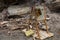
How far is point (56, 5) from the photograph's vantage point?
388 cm

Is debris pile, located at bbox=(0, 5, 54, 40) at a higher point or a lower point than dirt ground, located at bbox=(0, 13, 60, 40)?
higher

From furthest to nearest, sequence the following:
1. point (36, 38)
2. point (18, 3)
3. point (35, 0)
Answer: point (18, 3)
point (35, 0)
point (36, 38)

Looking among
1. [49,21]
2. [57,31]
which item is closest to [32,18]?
[49,21]

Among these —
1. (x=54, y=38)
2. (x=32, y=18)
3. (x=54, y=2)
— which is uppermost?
(x=54, y=2)

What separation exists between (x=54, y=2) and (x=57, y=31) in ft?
3.56

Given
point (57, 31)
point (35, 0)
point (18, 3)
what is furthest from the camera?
point (18, 3)

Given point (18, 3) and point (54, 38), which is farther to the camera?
point (18, 3)

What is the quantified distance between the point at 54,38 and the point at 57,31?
0.28 metres

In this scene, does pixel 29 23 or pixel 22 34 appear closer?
pixel 22 34

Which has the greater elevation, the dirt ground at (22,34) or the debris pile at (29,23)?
the debris pile at (29,23)

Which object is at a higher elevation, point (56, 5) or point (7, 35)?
point (56, 5)

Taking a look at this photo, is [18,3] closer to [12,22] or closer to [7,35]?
[12,22]

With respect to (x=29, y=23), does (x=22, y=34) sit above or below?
below

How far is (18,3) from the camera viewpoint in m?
4.23
